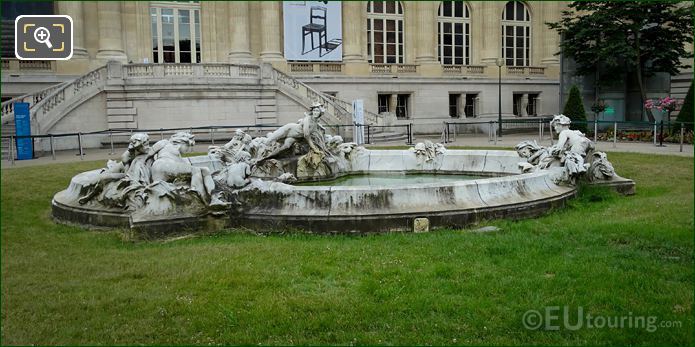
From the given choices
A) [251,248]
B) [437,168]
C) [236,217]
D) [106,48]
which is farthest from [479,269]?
[106,48]

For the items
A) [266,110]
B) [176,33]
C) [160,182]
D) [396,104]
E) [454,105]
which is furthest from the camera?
[454,105]

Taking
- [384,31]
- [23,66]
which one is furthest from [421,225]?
[384,31]

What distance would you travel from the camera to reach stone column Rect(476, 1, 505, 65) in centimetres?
4200

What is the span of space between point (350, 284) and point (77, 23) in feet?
97.6

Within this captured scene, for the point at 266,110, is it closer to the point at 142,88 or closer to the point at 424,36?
the point at 142,88

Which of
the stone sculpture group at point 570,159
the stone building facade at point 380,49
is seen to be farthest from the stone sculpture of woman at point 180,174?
the stone building facade at point 380,49

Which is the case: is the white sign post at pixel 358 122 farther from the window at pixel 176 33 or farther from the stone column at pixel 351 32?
the window at pixel 176 33

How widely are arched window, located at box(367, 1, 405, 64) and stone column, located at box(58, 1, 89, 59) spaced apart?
1676 cm

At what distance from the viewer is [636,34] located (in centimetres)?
3575

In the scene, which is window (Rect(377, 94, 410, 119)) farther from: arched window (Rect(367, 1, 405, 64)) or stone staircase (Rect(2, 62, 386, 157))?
stone staircase (Rect(2, 62, 386, 157))

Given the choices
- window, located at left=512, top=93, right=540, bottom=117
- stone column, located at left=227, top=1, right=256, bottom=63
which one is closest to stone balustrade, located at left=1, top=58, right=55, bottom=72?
stone column, located at left=227, top=1, right=256, bottom=63

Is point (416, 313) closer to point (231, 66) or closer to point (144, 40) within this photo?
point (231, 66)

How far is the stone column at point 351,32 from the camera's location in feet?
124

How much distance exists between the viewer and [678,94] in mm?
38094
